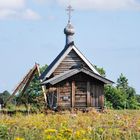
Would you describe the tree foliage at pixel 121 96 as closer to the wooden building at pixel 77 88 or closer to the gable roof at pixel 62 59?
the gable roof at pixel 62 59

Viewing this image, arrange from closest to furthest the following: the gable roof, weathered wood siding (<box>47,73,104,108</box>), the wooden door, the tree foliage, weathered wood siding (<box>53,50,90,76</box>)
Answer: weathered wood siding (<box>47,73,104,108</box>), the wooden door, the gable roof, weathered wood siding (<box>53,50,90,76</box>), the tree foliage

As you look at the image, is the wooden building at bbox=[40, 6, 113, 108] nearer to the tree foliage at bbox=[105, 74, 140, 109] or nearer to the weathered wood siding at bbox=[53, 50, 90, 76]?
the weathered wood siding at bbox=[53, 50, 90, 76]

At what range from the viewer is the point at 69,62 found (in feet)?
116

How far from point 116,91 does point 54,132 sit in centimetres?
4298

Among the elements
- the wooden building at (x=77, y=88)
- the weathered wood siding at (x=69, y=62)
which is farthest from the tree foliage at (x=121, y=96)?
the wooden building at (x=77, y=88)

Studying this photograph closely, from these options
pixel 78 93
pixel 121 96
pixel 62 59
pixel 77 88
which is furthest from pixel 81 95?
pixel 121 96

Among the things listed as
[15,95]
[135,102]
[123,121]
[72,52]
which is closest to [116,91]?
[135,102]

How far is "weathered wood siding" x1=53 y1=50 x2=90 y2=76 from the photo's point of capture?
3509cm

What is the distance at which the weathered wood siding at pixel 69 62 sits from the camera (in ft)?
115

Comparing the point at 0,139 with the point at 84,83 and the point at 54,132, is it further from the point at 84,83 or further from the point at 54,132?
the point at 84,83

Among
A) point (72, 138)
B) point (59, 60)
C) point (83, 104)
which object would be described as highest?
point (59, 60)

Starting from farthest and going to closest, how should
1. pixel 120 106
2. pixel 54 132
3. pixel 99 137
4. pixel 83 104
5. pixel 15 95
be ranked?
pixel 120 106, pixel 15 95, pixel 83 104, pixel 99 137, pixel 54 132

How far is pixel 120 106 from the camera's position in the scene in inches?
1944

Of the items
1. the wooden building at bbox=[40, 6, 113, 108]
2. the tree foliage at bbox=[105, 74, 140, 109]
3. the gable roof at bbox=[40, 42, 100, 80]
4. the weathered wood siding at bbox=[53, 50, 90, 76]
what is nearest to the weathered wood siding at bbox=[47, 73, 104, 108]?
the wooden building at bbox=[40, 6, 113, 108]
